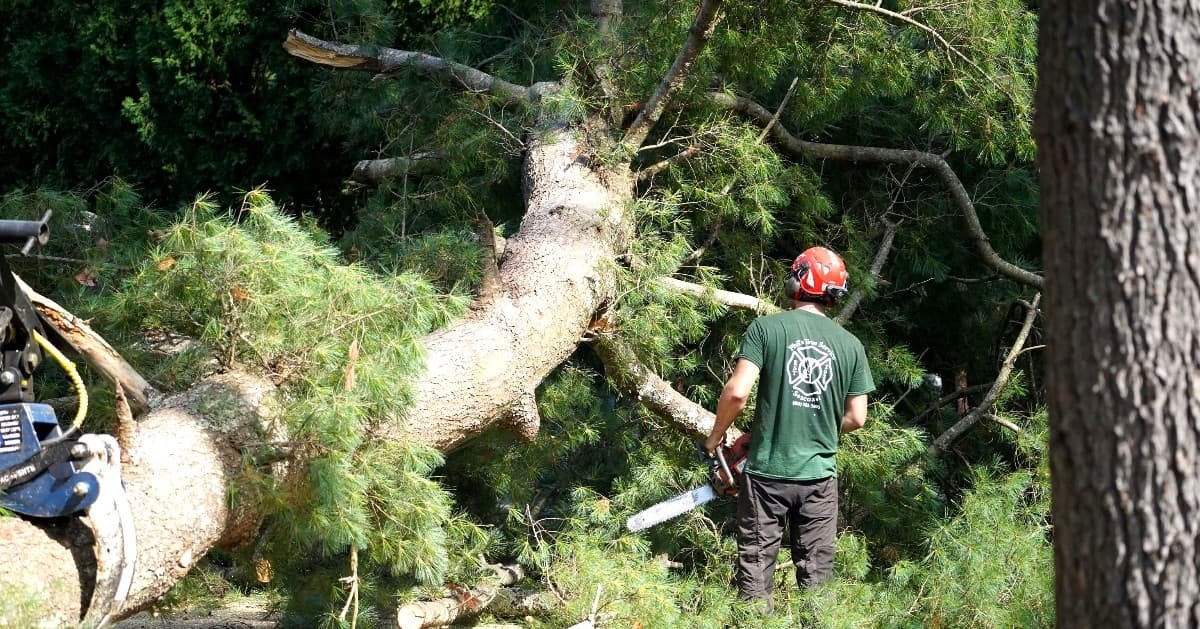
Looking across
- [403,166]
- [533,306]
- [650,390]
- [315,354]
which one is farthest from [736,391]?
[403,166]

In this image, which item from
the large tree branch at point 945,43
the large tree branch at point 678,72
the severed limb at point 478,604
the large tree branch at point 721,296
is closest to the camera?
the severed limb at point 478,604

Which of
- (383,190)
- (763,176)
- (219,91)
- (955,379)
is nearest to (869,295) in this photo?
(763,176)

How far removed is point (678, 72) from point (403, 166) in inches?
58.6

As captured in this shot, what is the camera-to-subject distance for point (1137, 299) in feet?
6.13

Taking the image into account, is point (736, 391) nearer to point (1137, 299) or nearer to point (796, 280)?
point (796, 280)

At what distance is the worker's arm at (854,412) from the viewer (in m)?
4.02

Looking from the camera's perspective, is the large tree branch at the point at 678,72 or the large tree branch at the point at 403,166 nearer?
the large tree branch at the point at 678,72

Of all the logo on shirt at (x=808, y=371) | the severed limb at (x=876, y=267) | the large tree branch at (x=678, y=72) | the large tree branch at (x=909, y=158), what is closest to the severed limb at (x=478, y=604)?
the logo on shirt at (x=808, y=371)

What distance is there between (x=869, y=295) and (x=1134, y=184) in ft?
10.9

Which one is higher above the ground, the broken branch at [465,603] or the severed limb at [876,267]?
the severed limb at [876,267]

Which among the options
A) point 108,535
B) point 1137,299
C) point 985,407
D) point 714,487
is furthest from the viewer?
point 985,407

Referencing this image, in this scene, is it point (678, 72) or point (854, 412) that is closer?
point (854, 412)

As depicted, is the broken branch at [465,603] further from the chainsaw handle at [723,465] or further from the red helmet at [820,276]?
the red helmet at [820,276]

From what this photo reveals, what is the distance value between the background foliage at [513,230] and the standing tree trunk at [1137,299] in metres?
1.90
